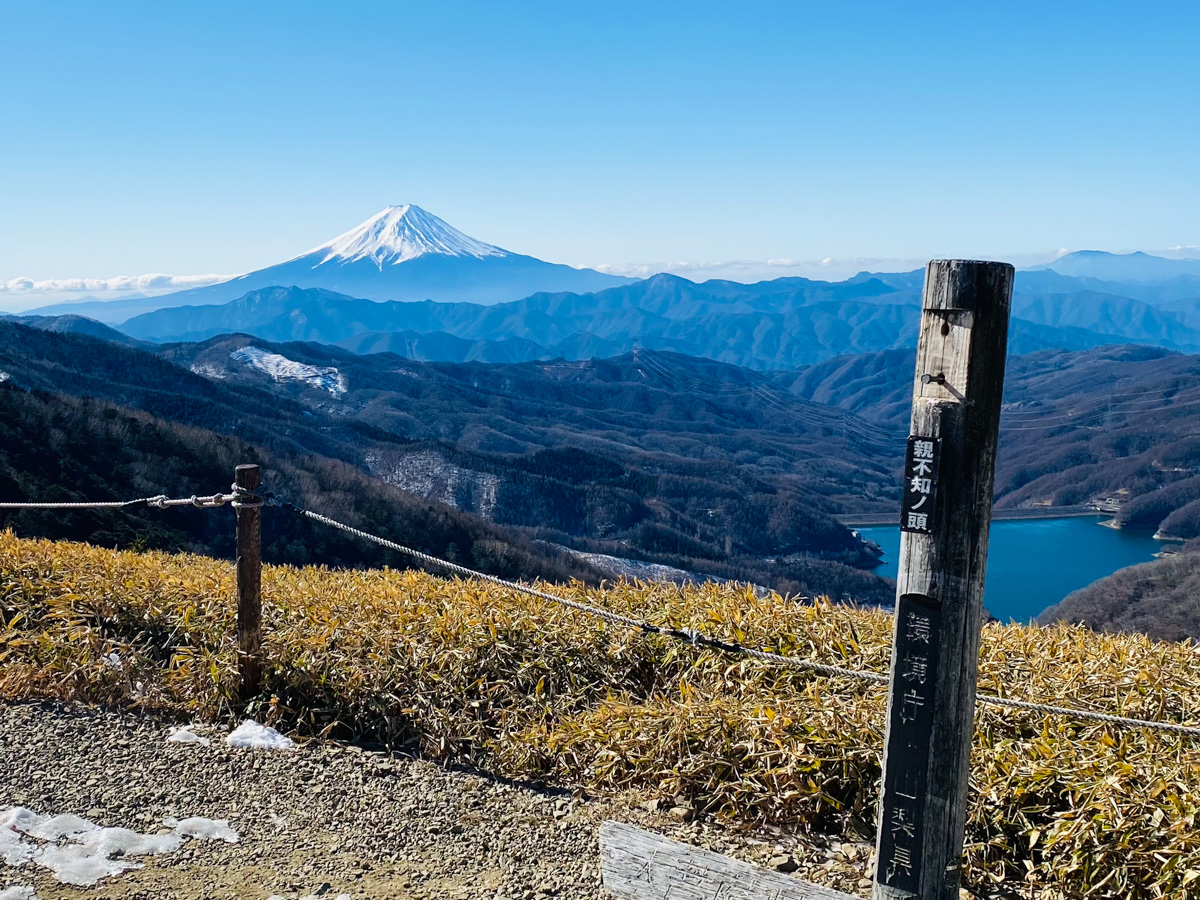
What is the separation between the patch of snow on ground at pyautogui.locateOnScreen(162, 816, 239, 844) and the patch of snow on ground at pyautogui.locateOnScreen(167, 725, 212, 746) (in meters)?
0.67

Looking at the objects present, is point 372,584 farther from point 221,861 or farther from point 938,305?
point 938,305

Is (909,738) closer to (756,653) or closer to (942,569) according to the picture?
(942,569)

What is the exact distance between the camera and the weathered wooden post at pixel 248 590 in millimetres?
4672

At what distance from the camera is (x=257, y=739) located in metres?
4.34

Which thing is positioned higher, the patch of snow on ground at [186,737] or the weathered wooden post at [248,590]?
the weathered wooden post at [248,590]

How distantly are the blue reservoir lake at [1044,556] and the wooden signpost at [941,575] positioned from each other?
258ft

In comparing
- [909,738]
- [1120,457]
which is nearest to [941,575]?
[909,738]

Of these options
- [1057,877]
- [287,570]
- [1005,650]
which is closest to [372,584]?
[287,570]

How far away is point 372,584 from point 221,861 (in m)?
2.40

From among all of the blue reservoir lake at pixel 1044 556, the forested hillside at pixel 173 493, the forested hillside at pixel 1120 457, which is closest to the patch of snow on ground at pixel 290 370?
the blue reservoir lake at pixel 1044 556

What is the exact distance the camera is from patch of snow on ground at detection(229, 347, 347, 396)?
137 meters

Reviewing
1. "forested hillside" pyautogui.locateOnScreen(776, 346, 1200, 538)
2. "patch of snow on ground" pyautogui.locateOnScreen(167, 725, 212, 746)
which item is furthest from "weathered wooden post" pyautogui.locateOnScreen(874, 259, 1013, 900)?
"forested hillside" pyautogui.locateOnScreen(776, 346, 1200, 538)

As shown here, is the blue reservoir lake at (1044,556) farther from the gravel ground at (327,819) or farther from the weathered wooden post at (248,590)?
the gravel ground at (327,819)

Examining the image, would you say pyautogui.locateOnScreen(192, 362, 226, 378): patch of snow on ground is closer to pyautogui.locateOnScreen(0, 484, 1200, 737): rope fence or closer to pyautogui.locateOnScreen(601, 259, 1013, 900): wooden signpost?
pyautogui.locateOnScreen(0, 484, 1200, 737): rope fence
